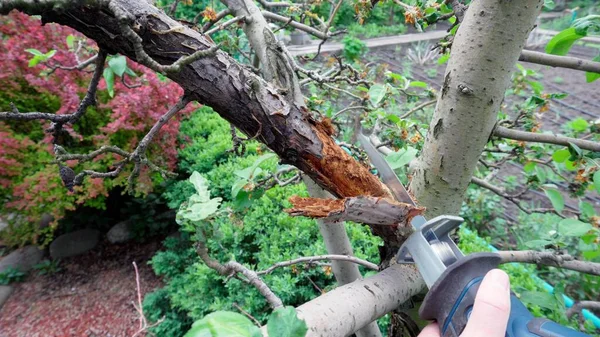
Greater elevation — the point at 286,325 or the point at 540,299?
the point at 286,325

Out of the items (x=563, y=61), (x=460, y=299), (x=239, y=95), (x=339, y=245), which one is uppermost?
(x=563, y=61)

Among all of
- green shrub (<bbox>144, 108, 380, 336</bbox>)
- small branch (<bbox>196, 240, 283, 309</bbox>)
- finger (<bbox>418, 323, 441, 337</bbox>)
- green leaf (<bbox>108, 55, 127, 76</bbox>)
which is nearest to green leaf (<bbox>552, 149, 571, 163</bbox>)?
finger (<bbox>418, 323, 441, 337</bbox>)

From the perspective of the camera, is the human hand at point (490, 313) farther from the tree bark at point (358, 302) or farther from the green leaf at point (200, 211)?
the green leaf at point (200, 211)

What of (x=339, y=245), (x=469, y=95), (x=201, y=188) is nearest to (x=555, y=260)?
(x=469, y=95)

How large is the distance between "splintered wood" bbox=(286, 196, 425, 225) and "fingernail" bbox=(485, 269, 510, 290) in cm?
18

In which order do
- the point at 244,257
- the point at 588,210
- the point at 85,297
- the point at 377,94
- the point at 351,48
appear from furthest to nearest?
the point at 351,48, the point at 85,297, the point at 244,257, the point at 377,94, the point at 588,210

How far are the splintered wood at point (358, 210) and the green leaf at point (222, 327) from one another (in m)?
0.29

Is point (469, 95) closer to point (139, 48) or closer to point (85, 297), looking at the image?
point (139, 48)

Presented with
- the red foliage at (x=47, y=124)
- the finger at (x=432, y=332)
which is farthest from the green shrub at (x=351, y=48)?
the finger at (x=432, y=332)

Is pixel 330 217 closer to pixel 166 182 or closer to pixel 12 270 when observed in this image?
pixel 166 182

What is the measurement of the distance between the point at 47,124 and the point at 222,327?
3.60m

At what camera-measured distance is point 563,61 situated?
0.83 m

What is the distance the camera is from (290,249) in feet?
7.97

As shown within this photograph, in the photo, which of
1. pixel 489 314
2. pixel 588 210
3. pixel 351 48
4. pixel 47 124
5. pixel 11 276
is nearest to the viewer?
pixel 489 314
